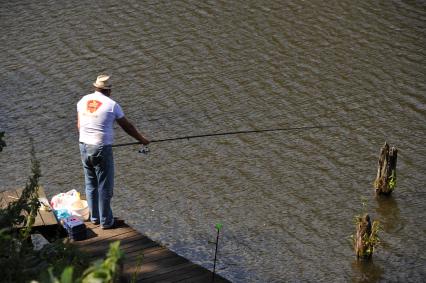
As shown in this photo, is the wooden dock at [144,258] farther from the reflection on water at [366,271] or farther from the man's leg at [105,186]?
the reflection on water at [366,271]

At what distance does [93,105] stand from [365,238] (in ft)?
9.95

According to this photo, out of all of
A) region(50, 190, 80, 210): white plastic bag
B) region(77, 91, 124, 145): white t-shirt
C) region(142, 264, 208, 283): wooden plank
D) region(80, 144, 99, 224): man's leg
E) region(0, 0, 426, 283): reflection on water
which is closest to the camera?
region(142, 264, 208, 283): wooden plank

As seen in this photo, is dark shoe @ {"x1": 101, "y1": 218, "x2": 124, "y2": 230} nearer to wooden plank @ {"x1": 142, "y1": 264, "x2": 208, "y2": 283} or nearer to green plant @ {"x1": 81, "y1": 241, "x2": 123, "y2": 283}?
wooden plank @ {"x1": 142, "y1": 264, "x2": 208, "y2": 283}

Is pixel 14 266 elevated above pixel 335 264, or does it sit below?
above

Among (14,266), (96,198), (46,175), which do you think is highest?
(14,266)

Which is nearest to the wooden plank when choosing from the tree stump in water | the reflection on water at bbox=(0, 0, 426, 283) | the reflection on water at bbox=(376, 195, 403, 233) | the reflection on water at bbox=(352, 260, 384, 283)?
the reflection on water at bbox=(0, 0, 426, 283)

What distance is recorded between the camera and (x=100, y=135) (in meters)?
7.55

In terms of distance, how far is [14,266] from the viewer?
4.56 metres

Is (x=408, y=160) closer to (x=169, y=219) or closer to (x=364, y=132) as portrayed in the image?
(x=364, y=132)

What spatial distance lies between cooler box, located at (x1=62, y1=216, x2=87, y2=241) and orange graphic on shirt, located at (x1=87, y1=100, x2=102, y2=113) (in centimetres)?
103

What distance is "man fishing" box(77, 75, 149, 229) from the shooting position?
751cm

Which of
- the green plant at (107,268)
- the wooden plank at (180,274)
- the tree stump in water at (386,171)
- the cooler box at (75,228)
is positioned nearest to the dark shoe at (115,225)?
the cooler box at (75,228)

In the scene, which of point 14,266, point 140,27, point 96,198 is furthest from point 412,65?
point 14,266

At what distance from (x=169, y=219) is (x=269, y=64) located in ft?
16.0
